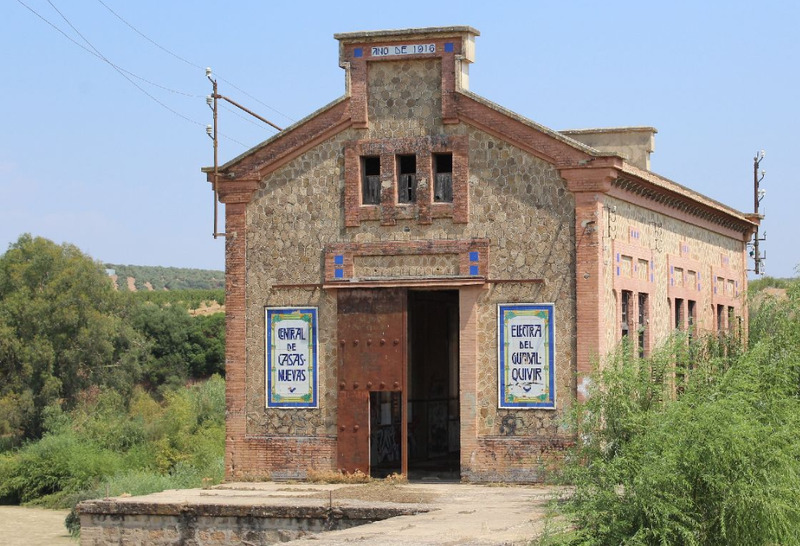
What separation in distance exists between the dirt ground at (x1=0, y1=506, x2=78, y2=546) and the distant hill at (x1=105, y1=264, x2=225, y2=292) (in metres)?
79.3

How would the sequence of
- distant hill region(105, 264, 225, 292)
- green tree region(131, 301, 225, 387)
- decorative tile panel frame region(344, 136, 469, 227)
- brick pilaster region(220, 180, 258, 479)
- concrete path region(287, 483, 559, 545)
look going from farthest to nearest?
distant hill region(105, 264, 225, 292)
green tree region(131, 301, 225, 387)
brick pilaster region(220, 180, 258, 479)
decorative tile panel frame region(344, 136, 469, 227)
concrete path region(287, 483, 559, 545)

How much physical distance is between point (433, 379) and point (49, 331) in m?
25.0

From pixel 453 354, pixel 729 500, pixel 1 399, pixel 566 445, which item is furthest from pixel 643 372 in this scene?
pixel 1 399

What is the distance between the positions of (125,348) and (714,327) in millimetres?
29759

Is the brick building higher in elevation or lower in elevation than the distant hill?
lower

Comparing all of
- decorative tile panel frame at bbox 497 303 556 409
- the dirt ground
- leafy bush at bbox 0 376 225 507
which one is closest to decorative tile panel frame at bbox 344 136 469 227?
decorative tile panel frame at bbox 497 303 556 409

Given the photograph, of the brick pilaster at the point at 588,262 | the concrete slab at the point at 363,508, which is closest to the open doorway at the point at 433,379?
the concrete slab at the point at 363,508

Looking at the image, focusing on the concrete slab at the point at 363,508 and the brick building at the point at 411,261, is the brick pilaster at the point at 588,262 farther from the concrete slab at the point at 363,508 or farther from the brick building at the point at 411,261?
the concrete slab at the point at 363,508

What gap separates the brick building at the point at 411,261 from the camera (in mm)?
23062

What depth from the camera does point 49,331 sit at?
166 ft

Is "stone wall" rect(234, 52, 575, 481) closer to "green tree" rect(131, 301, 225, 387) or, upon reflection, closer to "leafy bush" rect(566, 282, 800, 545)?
"leafy bush" rect(566, 282, 800, 545)

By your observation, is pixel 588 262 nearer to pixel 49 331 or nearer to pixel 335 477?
pixel 335 477

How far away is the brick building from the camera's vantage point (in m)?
23.1

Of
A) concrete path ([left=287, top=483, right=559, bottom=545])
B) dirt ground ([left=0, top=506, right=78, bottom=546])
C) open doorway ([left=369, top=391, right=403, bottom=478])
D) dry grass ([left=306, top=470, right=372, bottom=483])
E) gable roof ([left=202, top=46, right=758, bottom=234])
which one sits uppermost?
gable roof ([left=202, top=46, right=758, bottom=234])
